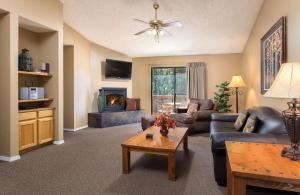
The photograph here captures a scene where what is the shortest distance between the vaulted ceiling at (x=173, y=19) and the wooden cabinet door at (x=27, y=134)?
267 cm

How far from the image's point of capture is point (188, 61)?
7590mm

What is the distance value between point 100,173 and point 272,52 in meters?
3.33

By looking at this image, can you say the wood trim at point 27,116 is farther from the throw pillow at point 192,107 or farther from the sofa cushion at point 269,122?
the throw pillow at point 192,107

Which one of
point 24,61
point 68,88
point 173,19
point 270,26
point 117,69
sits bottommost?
point 68,88

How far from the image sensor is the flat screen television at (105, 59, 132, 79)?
6.95 metres

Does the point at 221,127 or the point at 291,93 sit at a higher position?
the point at 291,93

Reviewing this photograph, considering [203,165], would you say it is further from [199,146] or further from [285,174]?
[285,174]

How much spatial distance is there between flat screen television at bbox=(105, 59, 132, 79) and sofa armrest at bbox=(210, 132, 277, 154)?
527 cm

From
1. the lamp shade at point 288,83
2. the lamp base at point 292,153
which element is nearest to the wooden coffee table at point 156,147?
the lamp base at point 292,153

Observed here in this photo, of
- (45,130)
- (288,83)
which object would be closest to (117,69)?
(45,130)

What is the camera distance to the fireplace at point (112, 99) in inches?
259

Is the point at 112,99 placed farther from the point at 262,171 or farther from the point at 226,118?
the point at 262,171

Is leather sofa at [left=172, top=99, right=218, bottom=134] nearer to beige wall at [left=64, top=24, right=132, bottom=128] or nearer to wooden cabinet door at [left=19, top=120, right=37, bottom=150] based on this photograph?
beige wall at [left=64, top=24, right=132, bottom=128]

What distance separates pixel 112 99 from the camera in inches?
278
